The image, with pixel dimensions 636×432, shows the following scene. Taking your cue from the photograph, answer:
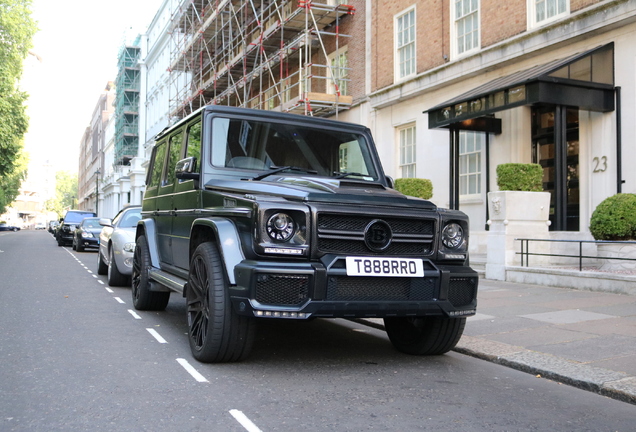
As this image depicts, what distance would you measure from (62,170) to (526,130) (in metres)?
192

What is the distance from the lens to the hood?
4863 millimetres

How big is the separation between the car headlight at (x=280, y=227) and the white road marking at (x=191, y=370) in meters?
1.22

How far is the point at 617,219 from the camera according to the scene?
10383mm

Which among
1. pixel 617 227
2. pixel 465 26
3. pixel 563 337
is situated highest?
pixel 465 26

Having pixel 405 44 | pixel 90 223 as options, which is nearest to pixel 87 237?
pixel 90 223

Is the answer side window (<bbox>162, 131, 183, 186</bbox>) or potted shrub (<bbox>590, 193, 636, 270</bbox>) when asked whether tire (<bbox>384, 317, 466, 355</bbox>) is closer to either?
side window (<bbox>162, 131, 183, 186</bbox>)

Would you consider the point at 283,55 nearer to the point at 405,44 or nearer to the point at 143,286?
the point at 405,44

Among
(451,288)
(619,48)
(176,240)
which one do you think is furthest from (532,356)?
(619,48)

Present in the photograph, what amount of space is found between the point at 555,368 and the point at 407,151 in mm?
14631

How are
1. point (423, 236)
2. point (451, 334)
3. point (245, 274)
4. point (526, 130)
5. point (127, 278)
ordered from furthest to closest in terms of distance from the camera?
point (526, 130)
point (127, 278)
point (451, 334)
point (423, 236)
point (245, 274)

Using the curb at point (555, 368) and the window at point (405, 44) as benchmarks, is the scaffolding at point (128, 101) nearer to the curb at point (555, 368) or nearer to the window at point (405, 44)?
the window at point (405, 44)

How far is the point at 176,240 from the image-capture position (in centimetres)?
671

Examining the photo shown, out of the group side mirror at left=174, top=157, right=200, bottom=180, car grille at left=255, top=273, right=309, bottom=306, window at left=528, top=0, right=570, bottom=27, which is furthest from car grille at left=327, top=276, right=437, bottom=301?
window at left=528, top=0, right=570, bottom=27

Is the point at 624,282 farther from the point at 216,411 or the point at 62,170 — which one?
the point at 62,170
